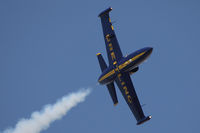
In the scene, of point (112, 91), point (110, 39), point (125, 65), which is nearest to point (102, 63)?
point (110, 39)

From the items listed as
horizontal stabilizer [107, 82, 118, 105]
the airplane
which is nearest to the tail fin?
the airplane

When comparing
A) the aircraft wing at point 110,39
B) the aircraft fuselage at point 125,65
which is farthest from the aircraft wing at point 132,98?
the aircraft wing at point 110,39

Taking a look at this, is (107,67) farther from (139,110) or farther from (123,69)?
(139,110)

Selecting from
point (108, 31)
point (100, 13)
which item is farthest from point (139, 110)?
point (100, 13)

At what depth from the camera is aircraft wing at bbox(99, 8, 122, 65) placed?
6556cm

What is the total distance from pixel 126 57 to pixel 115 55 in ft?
15.0

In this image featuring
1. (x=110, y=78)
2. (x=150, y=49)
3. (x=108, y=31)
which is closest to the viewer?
(x=150, y=49)

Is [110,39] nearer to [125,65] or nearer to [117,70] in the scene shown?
[117,70]

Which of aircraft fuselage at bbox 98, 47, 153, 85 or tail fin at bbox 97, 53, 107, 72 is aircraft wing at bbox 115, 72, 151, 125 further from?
tail fin at bbox 97, 53, 107, 72

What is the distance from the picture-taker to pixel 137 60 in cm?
5994

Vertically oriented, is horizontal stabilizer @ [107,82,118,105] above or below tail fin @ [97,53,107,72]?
below

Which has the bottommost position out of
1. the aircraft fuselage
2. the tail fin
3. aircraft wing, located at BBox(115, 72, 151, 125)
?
aircraft wing, located at BBox(115, 72, 151, 125)

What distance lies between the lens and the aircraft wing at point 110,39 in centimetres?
6556

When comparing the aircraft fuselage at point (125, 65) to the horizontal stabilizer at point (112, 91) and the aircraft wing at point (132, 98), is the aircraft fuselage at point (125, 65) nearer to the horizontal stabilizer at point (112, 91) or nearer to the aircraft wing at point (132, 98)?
the horizontal stabilizer at point (112, 91)
